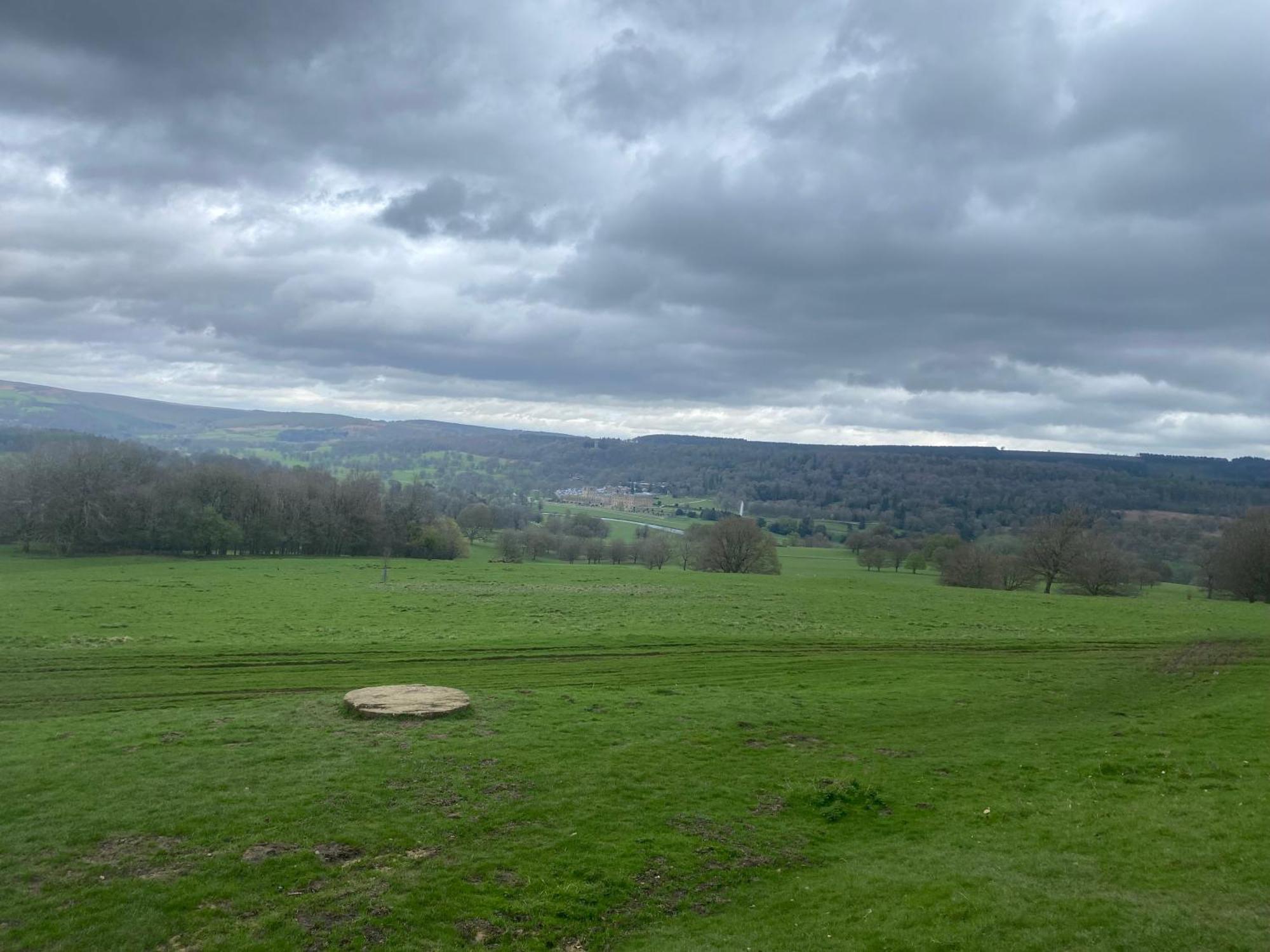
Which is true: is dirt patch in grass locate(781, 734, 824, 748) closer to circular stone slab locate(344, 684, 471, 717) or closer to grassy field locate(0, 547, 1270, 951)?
grassy field locate(0, 547, 1270, 951)

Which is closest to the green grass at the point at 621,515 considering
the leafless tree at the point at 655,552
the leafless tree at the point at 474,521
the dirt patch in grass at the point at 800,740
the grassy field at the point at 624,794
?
the leafless tree at the point at 474,521

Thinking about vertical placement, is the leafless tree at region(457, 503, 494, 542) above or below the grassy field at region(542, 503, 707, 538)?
above

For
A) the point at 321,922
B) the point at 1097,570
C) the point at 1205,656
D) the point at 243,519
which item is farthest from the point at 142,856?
the point at 1097,570

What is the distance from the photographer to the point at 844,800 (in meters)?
14.7

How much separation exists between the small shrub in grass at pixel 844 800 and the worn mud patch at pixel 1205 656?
1851 centimetres

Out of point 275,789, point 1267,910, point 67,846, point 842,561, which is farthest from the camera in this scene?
point 842,561

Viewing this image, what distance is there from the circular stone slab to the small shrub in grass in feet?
29.9

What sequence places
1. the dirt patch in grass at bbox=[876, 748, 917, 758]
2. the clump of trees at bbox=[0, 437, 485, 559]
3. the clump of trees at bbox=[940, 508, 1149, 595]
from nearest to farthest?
the dirt patch in grass at bbox=[876, 748, 917, 758]
the clump of trees at bbox=[0, 437, 485, 559]
the clump of trees at bbox=[940, 508, 1149, 595]

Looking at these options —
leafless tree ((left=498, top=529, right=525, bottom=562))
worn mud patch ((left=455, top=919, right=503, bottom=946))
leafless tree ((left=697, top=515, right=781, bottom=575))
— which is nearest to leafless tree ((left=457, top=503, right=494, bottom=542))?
leafless tree ((left=498, top=529, right=525, bottom=562))

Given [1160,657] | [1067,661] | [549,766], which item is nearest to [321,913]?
[549,766]

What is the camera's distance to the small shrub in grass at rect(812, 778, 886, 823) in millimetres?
14273

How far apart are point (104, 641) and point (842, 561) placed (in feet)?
312

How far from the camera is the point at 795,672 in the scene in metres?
26.4

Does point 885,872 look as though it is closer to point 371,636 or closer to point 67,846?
point 67,846
